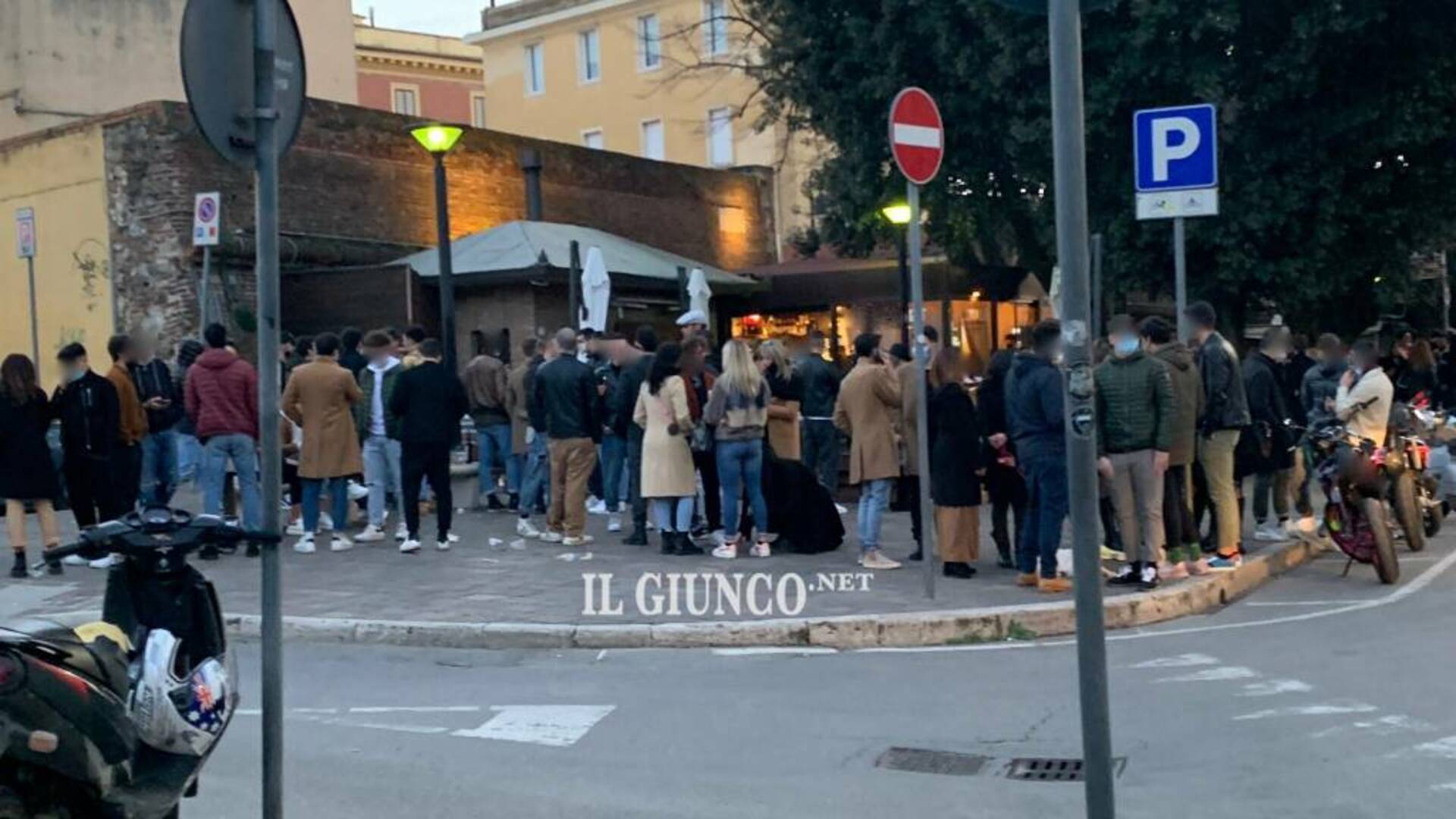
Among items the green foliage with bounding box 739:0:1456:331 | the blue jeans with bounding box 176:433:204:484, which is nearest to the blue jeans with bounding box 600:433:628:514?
the blue jeans with bounding box 176:433:204:484

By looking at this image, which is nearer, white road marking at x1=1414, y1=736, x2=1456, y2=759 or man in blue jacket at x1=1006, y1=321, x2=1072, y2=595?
white road marking at x1=1414, y1=736, x2=1456, y2=759

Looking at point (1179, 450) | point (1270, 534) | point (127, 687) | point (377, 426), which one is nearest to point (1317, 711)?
point (1179, 450)

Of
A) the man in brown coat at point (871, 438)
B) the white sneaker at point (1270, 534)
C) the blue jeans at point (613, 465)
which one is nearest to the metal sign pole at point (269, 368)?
the man in brown coat at point (871, 438)

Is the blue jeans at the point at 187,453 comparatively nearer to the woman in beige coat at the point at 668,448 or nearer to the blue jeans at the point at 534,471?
the blue jeans at the point at 534,471

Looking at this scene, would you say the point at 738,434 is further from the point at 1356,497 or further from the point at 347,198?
the point at 347,198

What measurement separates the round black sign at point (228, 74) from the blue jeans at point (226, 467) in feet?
27.9

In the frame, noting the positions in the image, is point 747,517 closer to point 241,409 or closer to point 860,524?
point 860,524

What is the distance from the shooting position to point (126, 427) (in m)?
13.4

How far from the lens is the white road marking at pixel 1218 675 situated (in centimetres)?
854

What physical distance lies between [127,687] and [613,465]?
10752mm

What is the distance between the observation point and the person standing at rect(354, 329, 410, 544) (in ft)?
46.9

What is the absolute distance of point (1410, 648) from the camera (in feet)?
30.1

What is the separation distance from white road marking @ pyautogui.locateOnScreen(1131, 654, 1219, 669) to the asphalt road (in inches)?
0.9

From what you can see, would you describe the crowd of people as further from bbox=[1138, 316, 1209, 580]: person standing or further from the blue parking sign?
the blue parking sign
